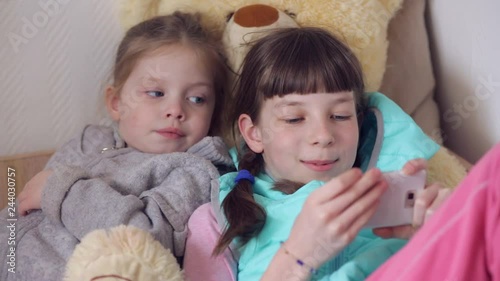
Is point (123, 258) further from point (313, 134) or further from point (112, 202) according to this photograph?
point (313, 134)

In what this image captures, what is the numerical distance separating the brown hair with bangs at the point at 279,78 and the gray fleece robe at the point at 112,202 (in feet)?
0.25

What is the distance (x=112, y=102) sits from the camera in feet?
3.61

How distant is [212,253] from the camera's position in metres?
0.83

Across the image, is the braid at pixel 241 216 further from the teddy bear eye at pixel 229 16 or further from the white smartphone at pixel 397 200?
the teddy bear eye at pixel 229 16

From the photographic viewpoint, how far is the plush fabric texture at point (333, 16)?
1073 mm

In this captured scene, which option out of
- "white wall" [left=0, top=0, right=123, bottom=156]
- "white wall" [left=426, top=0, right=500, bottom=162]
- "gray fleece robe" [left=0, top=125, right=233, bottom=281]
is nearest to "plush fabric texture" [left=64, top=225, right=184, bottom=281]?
"gray fleece robe" [left=0, top=125, right=233, bottom=281]

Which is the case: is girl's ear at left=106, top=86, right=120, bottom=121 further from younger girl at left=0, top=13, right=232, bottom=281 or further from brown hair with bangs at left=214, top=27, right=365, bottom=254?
brown hair with bangs at left=214, top=27, right=365, bottom=254

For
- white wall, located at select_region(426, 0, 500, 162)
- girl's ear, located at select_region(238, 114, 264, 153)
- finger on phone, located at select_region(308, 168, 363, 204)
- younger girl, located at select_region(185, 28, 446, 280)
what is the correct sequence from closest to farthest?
finger on phone, located at select_region(308, 168, 363, 204) < younger girl, located at select_region(185, 28, 446, 280) < girl's ear, located at select_region(238, 114, 264, 153) < white wall, located at select_region(426, 0, 500, 162)

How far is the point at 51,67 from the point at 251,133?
450 millimetres

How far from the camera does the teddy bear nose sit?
1.04 metres

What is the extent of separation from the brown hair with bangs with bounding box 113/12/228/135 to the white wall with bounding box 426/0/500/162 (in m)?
0.46

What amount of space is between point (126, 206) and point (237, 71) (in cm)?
34

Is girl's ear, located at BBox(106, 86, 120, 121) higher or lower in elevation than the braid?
higher

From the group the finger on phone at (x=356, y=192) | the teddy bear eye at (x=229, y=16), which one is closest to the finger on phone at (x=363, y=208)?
the finger on phone at (x=356, y=192)
